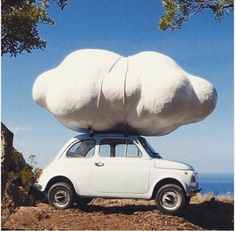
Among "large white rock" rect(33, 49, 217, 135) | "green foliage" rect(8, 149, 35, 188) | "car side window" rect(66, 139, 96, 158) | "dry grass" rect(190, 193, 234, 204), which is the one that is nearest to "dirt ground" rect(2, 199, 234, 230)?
"car side window" rect(66, 139, 96, 158)

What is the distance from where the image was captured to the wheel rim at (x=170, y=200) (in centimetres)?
789

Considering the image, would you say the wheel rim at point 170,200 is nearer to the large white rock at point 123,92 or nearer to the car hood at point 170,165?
the car hood at point 170,165

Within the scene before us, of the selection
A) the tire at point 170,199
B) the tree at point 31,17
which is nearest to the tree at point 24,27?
the tree at point 31,17

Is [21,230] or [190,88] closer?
[21,230]

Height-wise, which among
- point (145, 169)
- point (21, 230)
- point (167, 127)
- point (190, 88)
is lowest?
point (21, 230)

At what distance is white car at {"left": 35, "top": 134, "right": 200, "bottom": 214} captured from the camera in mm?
7891

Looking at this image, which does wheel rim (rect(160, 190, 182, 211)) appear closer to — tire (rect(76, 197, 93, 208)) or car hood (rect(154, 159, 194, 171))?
car hood (rect(154, 159, 194, 171))

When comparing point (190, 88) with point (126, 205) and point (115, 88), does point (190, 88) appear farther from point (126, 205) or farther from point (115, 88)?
point (126, 205)

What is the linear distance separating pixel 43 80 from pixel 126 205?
2536 mm

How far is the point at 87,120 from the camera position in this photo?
797 centimetres

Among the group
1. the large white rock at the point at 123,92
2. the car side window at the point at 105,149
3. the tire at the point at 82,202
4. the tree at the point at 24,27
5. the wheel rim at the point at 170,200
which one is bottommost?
the tire at the point at 82,202

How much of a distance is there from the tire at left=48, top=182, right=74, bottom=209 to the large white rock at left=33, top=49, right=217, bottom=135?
0.93m

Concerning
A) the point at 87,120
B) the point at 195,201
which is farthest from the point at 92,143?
the point at 195,201

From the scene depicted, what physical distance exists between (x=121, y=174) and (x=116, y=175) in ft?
0.24
